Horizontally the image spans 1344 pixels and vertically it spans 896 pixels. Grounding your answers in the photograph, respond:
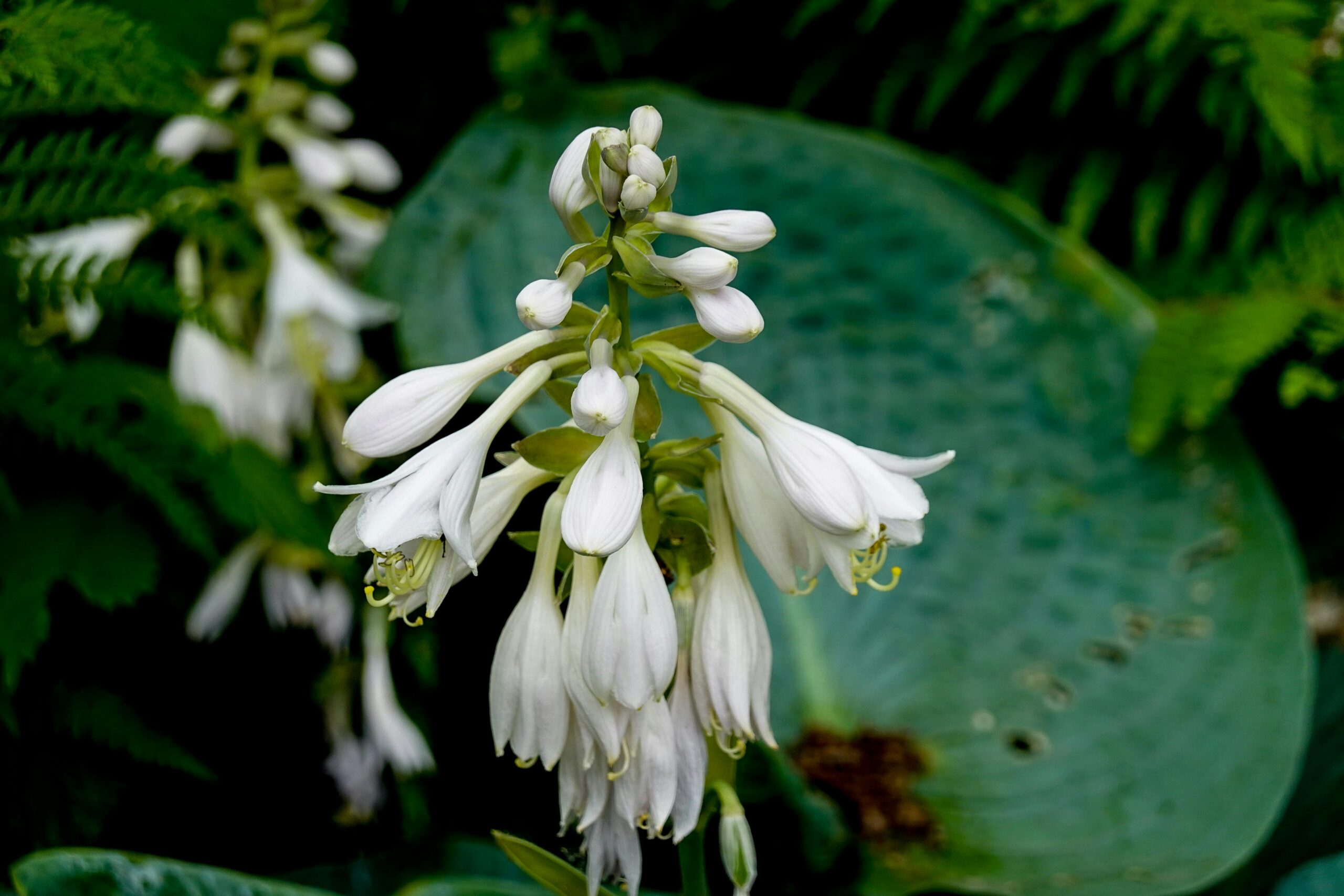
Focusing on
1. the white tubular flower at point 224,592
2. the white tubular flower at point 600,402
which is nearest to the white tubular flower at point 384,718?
the white tubular flower at point 224,592

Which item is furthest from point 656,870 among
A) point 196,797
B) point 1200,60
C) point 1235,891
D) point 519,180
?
point 1200,60

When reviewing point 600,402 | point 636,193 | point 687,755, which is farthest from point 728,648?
point 636,193

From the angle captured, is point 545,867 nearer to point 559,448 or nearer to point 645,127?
point 559,448

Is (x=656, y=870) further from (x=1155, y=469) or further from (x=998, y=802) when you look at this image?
(x=1155, y=469)

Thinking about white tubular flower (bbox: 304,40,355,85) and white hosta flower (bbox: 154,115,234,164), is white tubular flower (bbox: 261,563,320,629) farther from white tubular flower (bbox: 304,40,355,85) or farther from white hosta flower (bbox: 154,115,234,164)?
white tubular flower (bbox: 304,40,355,85)

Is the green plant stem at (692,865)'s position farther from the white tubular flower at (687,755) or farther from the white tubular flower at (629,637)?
the white tubular flower at (629,637)

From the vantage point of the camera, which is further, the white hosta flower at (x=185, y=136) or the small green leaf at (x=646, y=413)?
the white hosta flower at (x=185, y=136)

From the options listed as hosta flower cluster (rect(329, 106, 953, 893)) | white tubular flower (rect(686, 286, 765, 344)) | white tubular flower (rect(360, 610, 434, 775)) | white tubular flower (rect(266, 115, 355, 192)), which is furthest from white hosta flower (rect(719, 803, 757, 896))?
white tubular flower (rect(266, 115, 355, 192))
